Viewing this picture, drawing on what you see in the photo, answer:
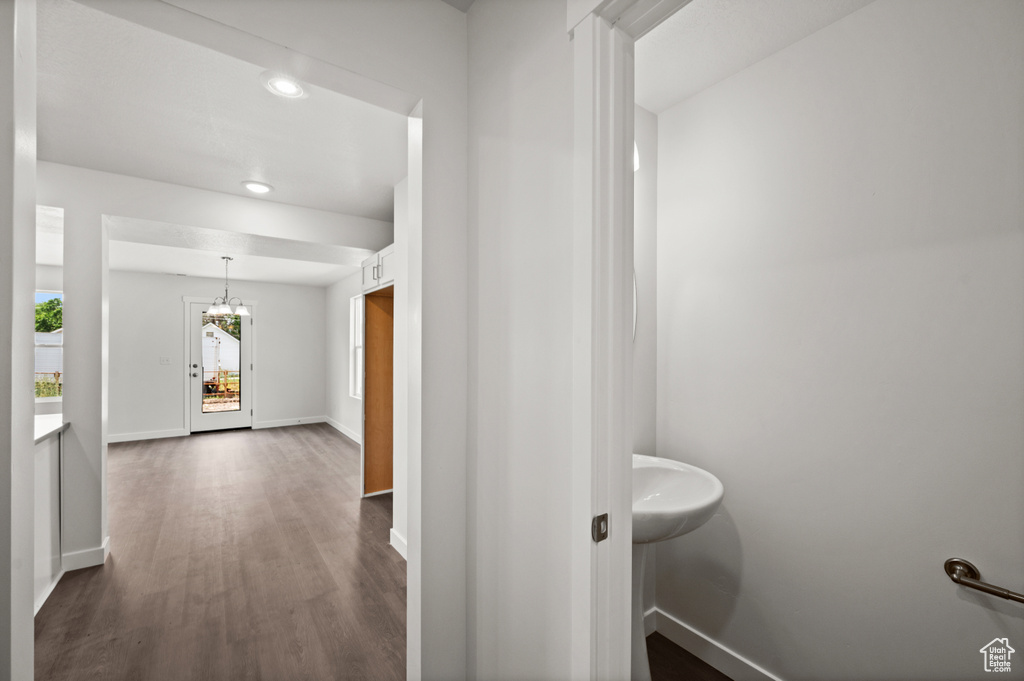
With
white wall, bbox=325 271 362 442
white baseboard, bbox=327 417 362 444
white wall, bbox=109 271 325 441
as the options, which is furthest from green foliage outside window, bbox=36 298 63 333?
white baseboard, bbox=327 417 362 444

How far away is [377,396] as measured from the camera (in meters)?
4.15

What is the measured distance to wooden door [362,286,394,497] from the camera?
4.10 meters

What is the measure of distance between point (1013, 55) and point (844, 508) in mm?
1411

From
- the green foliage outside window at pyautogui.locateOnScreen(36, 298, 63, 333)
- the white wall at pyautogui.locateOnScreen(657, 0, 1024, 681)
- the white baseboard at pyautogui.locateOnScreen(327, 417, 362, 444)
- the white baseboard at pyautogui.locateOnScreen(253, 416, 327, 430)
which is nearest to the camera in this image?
the white wall at pyautogui.locateOnScreen(657, 0, 1024, 681)

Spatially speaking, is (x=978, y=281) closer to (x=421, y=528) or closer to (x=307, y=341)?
(x=421, y=528)

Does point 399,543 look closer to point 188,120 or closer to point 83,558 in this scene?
point 83,558

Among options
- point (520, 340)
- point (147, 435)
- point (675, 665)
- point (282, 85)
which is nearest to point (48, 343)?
point (147, 435)

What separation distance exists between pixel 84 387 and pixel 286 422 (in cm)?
514

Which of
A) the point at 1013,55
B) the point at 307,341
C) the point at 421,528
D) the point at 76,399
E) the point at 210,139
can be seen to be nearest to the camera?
the point at 1013,55

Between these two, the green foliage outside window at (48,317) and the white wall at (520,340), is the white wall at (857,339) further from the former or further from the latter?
the green foliage outside window at (48,317)

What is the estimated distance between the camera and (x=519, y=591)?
1194 millimetres

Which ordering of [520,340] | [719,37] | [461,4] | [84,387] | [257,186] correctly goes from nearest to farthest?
[520,340] < [461,4] < [719,37] < [84,387] < [257,186]

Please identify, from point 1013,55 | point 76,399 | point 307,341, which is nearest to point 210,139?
point 76,399

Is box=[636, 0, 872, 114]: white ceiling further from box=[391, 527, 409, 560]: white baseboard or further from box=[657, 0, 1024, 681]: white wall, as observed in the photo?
box=[391, 527, 409, 560]: white baseboard
